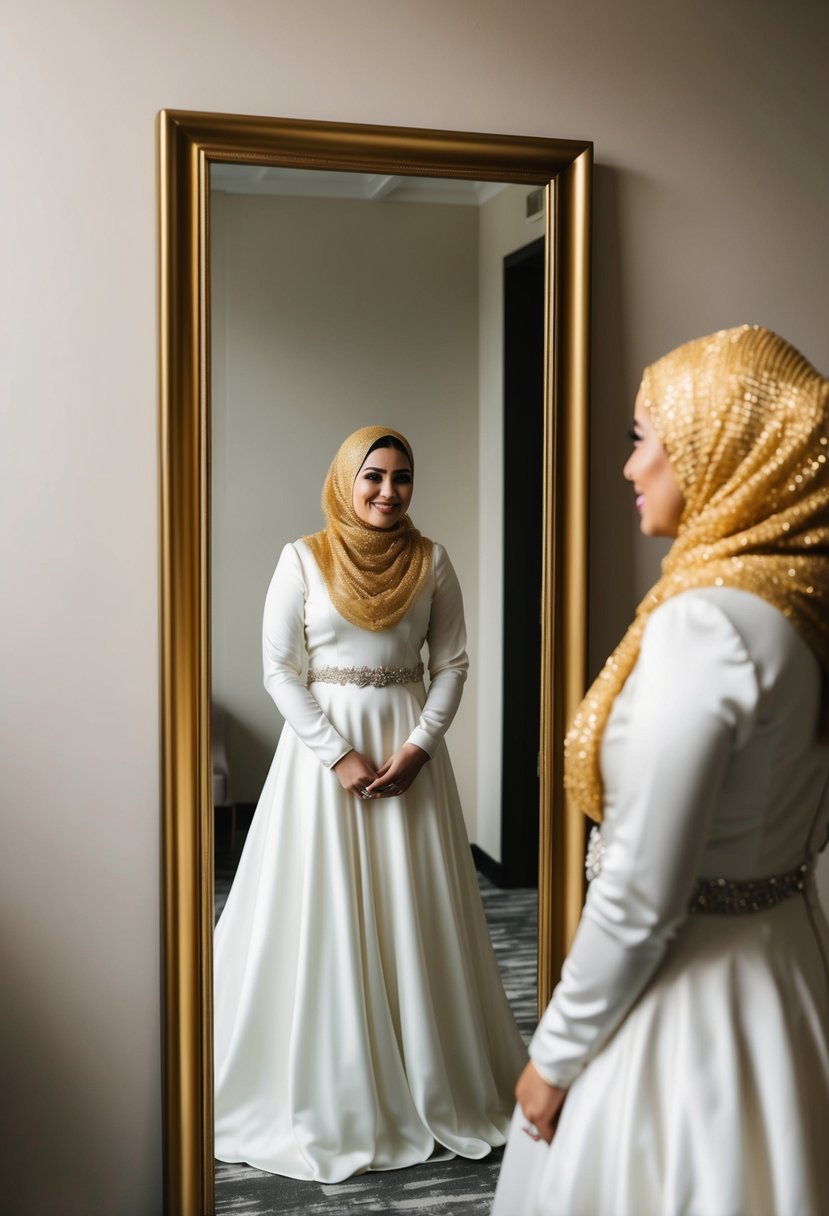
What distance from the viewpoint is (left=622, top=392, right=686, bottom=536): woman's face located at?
1327 mm

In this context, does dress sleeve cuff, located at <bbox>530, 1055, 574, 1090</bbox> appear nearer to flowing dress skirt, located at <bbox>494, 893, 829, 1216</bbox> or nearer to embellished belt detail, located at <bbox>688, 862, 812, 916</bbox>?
flowing dress skirt, located at <bbox>494, 893, 829, 1216</bbox>

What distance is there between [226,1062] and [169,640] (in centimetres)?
73

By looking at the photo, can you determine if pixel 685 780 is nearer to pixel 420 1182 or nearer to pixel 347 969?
pixel 347 969

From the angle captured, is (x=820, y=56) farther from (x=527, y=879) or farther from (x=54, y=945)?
(x=54, y=945)

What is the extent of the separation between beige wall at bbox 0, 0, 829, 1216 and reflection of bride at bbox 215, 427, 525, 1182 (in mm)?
182

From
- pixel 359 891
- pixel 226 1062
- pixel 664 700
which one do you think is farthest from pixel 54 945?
pixel 664 700

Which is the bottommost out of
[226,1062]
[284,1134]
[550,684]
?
[284,1134]

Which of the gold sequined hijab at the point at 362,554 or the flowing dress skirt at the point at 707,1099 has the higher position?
the gold sequined hijab at the point at 362,554

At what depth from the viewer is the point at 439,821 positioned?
2.10 meters

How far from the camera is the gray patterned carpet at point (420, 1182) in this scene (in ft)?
6.55

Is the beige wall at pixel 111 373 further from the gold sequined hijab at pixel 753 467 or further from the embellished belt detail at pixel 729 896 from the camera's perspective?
the embellished belt detail at pixel 729 896

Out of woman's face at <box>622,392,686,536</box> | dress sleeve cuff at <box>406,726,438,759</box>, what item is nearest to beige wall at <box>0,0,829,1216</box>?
dress sleeve cuff at <box>406,726,438,759</box>

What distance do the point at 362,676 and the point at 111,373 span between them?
65 centimetres

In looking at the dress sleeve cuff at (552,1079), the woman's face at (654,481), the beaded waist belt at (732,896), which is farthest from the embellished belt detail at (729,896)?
the woman's face at (654,481)
